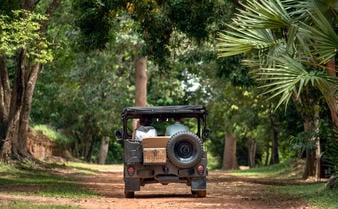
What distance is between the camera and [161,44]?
24.9 m

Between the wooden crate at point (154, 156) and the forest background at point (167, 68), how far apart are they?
9.15 feet

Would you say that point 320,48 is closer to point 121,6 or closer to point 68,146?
point 121,6

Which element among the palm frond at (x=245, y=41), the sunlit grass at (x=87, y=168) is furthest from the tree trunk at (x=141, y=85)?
the palm frond at (x=245, y=41)

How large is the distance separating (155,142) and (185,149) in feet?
2.37

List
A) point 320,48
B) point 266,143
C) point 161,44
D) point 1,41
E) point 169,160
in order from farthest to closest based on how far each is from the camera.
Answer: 1. point 266,143
2. point 161,44
3. point 1,41
4. point 169,160
5. point 320,48

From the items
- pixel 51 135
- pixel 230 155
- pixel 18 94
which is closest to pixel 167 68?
pixel 18 94

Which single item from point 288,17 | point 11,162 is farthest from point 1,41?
point 11,162

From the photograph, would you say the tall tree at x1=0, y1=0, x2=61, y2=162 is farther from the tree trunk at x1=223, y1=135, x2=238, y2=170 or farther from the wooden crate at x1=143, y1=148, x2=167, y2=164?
the tree trunk at x1=223, y1=135, x2=238, y2=170

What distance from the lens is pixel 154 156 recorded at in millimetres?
18422

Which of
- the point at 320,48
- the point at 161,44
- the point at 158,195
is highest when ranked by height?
the point at 161,44

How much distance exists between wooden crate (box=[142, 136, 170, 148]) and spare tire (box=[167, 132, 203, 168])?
17cm

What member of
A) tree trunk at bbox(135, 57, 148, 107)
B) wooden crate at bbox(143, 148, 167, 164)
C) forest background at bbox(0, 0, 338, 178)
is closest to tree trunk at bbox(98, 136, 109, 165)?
forest background at bbox(0, 0, 338, 178)

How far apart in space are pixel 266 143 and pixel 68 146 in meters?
→ 16.9

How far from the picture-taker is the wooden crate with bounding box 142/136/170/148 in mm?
18375
